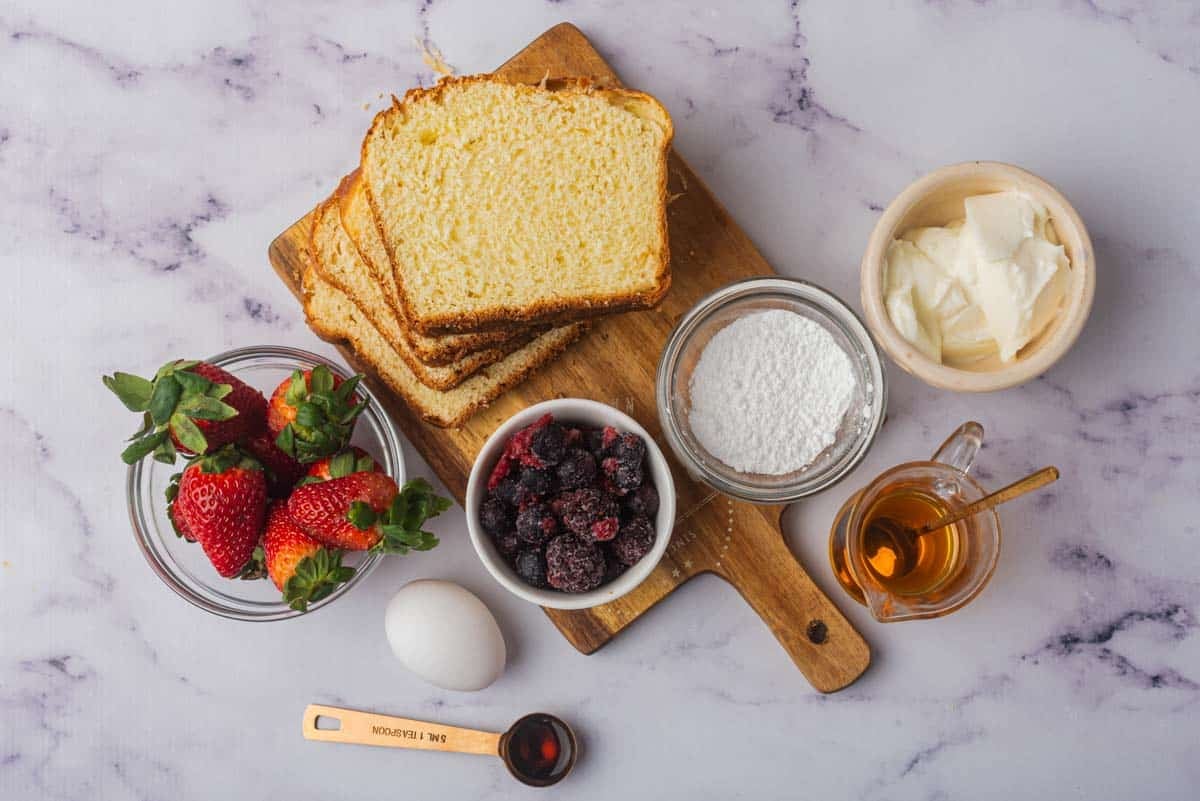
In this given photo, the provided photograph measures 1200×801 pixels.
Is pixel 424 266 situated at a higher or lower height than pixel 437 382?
higher

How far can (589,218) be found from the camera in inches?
69.1

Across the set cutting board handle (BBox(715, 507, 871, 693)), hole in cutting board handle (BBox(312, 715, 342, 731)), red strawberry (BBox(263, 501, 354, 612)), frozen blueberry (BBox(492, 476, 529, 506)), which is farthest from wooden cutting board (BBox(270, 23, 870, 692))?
hole in cutting board handle (BBox(312, 715, 342, 731))

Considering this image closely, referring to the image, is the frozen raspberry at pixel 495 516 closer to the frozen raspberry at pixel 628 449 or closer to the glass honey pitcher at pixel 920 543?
the frozen raspberry at pixel 628 449

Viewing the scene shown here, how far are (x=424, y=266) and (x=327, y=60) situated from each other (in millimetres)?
586

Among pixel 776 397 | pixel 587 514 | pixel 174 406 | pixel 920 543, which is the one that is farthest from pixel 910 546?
pixel 174 406

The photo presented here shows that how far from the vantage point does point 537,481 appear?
5.35 ft

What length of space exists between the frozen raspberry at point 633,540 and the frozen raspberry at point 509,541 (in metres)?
0.18

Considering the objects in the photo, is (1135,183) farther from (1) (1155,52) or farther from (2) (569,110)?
(2) (569,110)

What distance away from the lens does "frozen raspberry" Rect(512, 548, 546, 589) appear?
166 cm

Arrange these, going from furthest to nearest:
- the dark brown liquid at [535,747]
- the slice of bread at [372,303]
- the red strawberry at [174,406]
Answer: the dark brown liquid at [535,747]
the slice of bread at [372,303]
the red strawberry at [174,406]

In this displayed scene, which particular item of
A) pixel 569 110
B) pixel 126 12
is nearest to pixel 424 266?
pixel 569 110

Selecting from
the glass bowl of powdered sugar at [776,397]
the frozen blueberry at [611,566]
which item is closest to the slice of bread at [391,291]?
the glass bowl of powdered sugar at [776,397]

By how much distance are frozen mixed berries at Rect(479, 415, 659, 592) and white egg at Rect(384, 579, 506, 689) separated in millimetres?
212

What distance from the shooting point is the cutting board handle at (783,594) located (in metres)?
1.88
